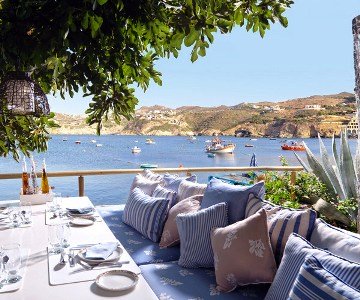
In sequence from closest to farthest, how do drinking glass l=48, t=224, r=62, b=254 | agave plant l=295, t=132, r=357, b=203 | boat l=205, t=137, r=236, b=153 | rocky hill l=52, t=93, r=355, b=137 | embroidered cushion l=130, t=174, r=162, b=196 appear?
drinking glass l=48, t=224, r=62, b=254, embroidered cushion l=130, t=174, r=162, b=196, agave plant l=295, t=132, r=357, b=203, rocky hill l=52, t=93, r=355, b=137, boat l=205, t=137, r=236, b=153

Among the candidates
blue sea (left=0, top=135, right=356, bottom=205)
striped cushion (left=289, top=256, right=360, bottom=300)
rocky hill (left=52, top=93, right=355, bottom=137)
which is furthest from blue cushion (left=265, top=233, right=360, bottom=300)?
rocky hill (left=52, top=93, right=355, bottom=137)

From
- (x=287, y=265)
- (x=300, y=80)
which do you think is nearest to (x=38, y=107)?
(x=287, y=265)

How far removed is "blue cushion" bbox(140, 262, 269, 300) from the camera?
186cm

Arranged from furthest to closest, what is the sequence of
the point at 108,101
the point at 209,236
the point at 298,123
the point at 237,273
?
1. the point at 298,123
2. the point at 108,101
3. the point at 209,236
4. the point at 237,273

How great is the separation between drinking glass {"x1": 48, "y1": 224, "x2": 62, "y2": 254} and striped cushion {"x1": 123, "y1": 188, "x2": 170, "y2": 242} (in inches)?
40.6

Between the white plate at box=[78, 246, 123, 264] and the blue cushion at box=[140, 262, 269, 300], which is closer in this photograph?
the white plate at box=[78, 246, 123, 264]

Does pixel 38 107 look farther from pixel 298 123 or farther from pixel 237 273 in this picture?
pixel 298 123

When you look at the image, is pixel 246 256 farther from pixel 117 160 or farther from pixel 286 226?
pixel 117 160

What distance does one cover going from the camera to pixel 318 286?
49.0 inches

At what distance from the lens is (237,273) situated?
1896 mm

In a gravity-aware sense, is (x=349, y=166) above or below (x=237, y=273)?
above

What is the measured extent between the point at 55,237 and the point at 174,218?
1.08 m

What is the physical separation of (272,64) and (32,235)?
39.7m

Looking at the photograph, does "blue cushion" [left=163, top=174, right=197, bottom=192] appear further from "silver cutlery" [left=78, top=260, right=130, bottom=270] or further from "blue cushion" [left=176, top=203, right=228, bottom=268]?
"silver cutlery" [left=78, top=260, right=130, bottom=270]
